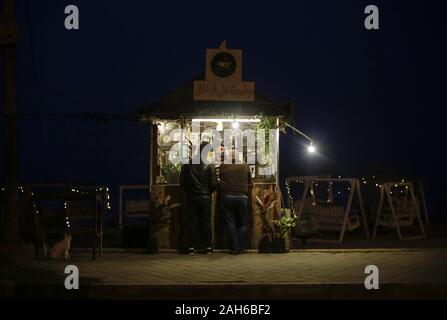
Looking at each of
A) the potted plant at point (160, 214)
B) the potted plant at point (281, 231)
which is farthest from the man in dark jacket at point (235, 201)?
the potted plant at point (160, 214)

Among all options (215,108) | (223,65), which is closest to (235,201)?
(215,108)

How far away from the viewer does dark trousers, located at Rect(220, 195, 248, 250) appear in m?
11.8

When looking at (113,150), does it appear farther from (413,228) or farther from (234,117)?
(413,228)

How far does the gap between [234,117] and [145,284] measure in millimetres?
4814

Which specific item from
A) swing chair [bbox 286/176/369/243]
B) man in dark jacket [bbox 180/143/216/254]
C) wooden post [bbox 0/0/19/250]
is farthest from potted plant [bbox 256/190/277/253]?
wooden post [bbox 0/0/19/250]

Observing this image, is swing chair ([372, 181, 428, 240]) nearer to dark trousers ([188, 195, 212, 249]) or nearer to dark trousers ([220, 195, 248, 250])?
dark trousers ([220, 195, 248, 250])

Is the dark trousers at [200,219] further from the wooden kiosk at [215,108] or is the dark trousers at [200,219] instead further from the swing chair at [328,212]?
the swing chair at [328,212]

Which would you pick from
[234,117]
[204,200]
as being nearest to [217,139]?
[234,117]

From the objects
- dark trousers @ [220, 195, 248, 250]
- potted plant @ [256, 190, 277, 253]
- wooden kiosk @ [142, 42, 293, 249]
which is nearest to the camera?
dark trousers @ [220, 195, 248, 250]

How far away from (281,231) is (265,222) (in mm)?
365

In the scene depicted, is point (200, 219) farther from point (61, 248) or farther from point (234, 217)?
point (61, 248)

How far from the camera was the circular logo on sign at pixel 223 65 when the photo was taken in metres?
12.3

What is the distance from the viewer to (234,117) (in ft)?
40.6

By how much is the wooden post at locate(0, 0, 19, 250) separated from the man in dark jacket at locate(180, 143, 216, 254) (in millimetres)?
3090
